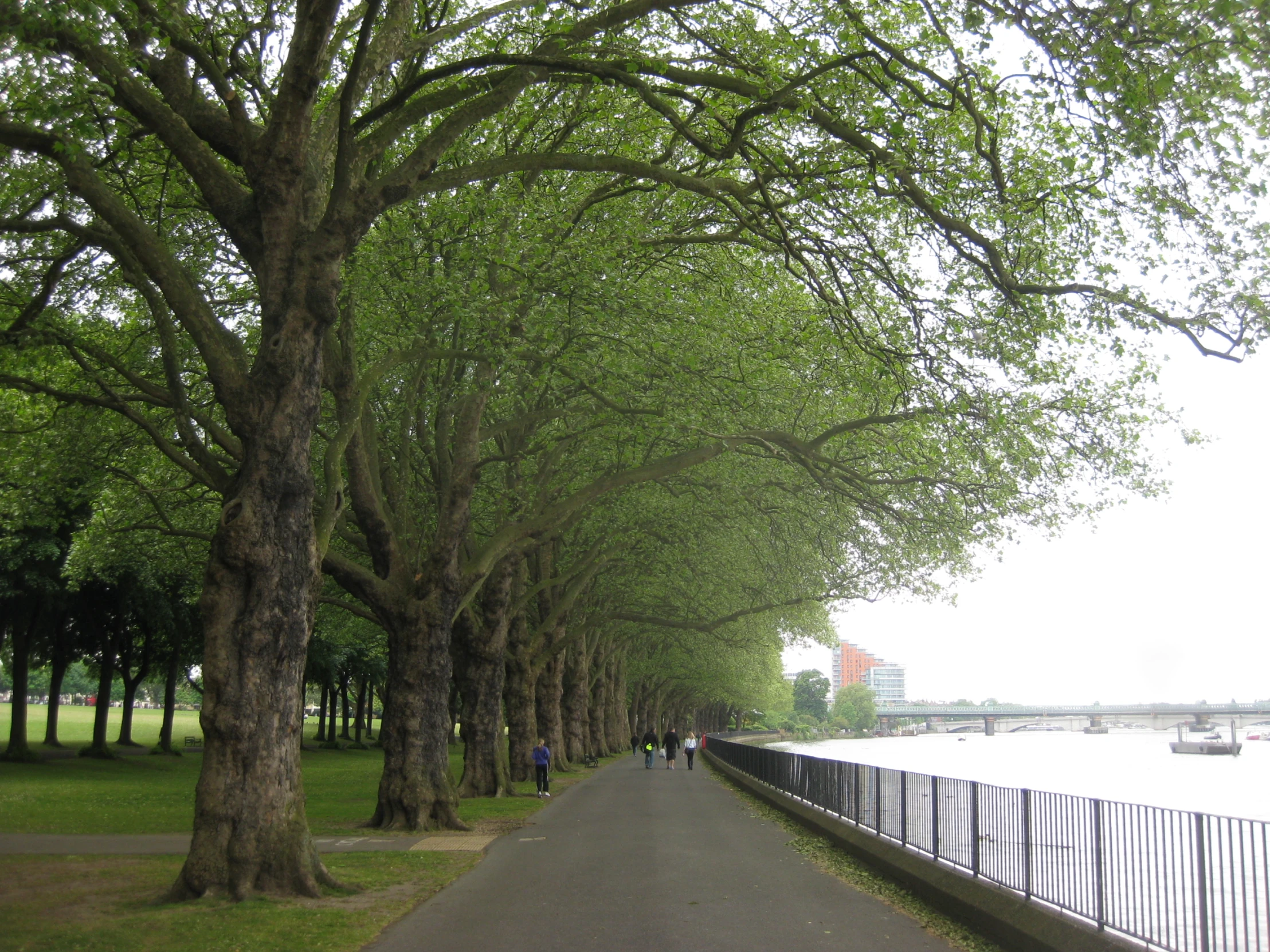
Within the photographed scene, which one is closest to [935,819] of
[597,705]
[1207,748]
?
[597,705]

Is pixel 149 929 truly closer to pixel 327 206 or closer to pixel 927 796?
pixel 327 206

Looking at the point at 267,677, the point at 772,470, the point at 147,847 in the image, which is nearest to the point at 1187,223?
the point at 267,677

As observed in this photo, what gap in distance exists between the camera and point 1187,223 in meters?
10.1

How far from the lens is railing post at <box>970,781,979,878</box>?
1029 centimetres

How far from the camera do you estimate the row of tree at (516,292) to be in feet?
32.1

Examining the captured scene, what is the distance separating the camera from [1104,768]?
68.4m

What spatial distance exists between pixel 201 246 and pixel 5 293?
9.01 ft

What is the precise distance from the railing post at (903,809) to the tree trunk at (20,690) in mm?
28851

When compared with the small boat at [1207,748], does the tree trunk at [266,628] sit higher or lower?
higher

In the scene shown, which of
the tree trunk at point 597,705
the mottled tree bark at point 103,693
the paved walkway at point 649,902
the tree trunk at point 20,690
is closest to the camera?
the paved walkway at point 649,902

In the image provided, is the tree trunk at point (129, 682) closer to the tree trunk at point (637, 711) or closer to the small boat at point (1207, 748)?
the tree trunk at point (637, 711)

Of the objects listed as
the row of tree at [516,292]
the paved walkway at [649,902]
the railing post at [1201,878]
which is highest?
the row of tree at [516,292]

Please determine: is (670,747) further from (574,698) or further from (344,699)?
(344,699)

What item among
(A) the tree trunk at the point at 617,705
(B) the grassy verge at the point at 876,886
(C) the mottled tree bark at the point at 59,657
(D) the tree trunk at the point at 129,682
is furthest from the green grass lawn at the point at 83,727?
(B) the grassy verge at the point at 876,886
